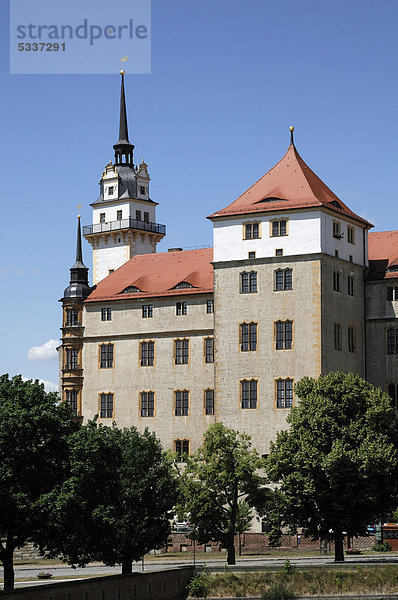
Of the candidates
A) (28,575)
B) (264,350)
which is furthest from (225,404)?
(28,575)

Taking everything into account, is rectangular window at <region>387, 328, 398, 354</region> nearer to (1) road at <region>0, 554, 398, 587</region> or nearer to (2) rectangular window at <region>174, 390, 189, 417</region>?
(2) rectangular window at <region>174, 390, 189, 417</region>

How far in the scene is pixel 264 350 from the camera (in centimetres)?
8844

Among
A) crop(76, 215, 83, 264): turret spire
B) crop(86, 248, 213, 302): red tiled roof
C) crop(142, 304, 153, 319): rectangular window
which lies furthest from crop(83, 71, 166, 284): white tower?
crop(142, 304, 153, 319): rectangular window

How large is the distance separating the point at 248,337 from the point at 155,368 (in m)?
11.4

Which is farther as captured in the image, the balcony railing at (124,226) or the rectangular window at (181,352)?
the balcony railing at (124,226)

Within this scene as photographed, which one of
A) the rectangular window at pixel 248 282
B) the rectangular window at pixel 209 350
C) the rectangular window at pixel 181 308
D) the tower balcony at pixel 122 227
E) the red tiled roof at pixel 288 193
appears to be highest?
the tower balcony at pixel 122 227

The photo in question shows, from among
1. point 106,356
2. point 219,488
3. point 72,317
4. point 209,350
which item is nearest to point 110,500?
point 219,488

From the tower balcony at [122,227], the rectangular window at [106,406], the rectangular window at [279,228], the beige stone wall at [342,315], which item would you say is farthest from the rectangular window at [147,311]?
the tower balcony at [122,227]

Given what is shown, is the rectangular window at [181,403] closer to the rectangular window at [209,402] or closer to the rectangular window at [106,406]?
the rectangular window at [209,402]

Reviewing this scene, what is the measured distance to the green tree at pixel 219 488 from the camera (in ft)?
241

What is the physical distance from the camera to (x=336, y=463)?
70062 millimetres

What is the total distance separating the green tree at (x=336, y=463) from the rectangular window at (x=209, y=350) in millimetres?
21881

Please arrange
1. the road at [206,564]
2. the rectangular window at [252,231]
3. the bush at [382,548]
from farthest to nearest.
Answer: the rectangular window at [252,231] < the bush at [382,548] < the road at [206,564]

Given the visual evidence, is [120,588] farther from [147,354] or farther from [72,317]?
[72,317]
